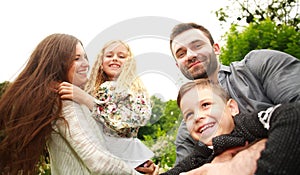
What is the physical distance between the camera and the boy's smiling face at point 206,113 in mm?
1508

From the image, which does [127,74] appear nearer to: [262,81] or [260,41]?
[262,81]

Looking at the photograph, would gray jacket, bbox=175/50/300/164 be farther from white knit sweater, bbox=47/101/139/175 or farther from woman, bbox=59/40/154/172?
white knit sweater, bbox=47/101/139/175

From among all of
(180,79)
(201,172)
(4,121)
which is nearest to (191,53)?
(180,79)

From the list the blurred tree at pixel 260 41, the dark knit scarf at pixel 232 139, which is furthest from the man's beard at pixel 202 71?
the blurred tree at pixel 260 41

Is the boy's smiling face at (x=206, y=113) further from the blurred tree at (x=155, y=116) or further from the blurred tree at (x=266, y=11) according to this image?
the blurred tree at (x=266, y=11)

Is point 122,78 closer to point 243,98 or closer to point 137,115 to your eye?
point 137,115

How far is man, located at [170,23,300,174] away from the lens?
1.76 m

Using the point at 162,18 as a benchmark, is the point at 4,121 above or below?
below

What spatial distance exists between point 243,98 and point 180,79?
31 cm

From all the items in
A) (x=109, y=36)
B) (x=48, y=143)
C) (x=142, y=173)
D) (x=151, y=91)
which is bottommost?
(x=142, y=173)

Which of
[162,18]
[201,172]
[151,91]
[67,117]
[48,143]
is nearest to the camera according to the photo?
[201,172]

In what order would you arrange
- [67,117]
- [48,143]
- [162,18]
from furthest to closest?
[48,143] → [67,117] → [162,18]

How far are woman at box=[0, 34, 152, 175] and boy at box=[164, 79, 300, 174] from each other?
0.41 meters

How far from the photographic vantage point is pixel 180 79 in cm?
170
